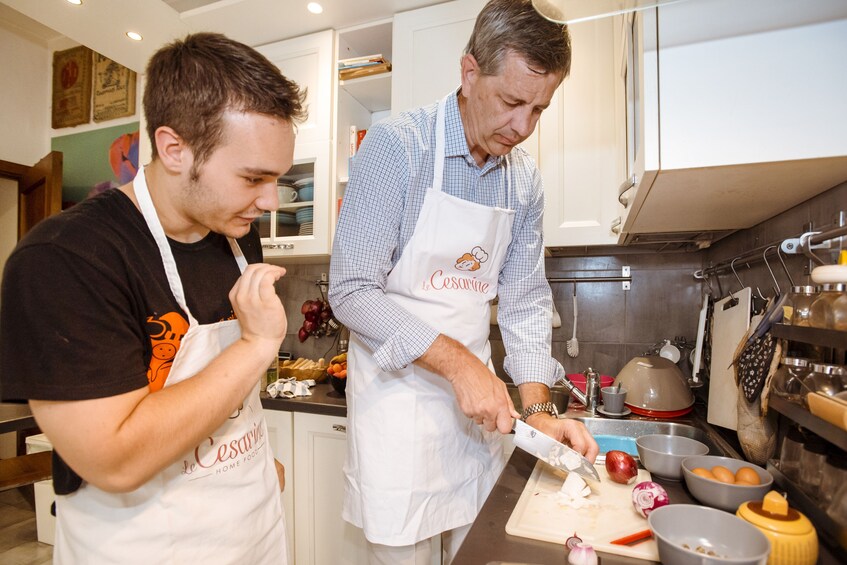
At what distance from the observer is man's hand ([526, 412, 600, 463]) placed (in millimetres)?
985

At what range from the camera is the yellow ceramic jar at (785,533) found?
2.02 feet

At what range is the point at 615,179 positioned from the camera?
5.48 feet

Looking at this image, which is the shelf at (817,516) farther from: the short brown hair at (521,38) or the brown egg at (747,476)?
the short brown hair at (521,38)

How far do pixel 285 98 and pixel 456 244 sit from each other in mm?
483

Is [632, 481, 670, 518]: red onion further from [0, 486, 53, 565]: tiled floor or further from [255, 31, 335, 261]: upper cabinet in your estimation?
[0, 486, 53, 565]: tiled floor

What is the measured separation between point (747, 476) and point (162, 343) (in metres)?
0.95

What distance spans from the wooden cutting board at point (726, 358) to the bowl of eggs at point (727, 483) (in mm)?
302

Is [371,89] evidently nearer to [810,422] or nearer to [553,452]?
[553,452]

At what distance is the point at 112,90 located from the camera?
2.93 m

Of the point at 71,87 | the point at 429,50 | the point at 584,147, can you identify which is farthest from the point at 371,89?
the point at 71,87

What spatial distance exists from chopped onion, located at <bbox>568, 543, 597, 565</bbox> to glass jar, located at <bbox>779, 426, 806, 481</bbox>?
0.40 m

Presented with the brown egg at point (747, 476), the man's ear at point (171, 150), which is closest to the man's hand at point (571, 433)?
the brown egg at point (747, 476)

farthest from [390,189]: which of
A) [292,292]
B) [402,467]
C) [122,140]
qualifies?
[122,140]

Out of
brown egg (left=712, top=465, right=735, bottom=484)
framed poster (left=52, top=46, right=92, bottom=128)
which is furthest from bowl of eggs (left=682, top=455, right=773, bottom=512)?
framed poster (left=52, top=46, right=92, bottom=128)
